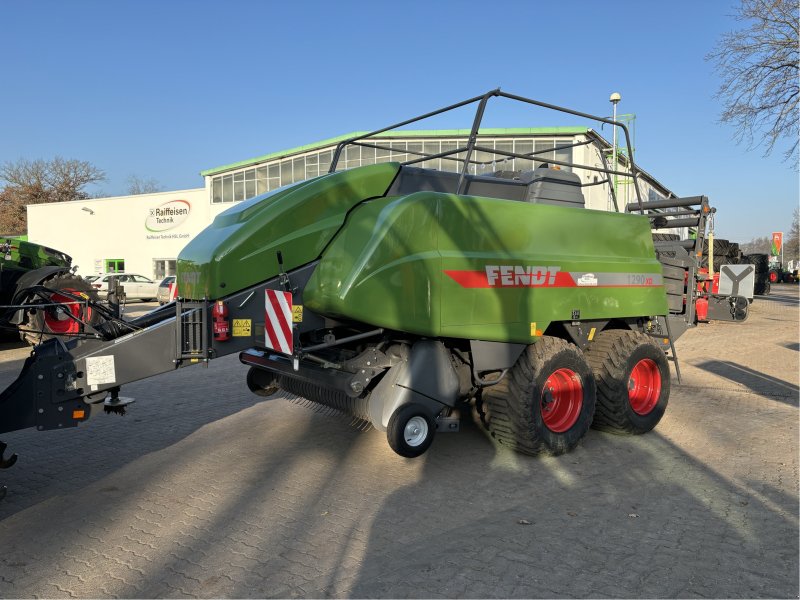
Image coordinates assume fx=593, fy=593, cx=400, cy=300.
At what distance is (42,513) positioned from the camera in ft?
13.1

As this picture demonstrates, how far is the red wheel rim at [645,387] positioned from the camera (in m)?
6.12

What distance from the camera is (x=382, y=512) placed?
13.3 feet

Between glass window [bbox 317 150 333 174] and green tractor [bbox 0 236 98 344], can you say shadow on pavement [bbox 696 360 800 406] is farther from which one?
glass window [bbox 317 150 333 174]

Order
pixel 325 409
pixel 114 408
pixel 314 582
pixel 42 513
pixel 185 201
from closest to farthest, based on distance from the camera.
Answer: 1. pixel 314 582
2. pixel 42 513
3. pixel 114 408
4. pixel 325 409
5. pixel 185 201

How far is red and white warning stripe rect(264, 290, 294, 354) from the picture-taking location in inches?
173

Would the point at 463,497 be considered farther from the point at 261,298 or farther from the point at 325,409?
the point at 261,298

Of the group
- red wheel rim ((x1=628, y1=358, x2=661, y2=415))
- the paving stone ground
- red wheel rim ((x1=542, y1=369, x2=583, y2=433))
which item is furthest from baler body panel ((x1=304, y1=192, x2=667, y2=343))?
the paving stone ground

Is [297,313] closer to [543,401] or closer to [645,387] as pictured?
[543,401]

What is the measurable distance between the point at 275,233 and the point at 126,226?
1422 inches

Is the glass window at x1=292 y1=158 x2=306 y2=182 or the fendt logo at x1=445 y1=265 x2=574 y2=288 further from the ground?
the glass window at x1=292 y1=158 x2=306 y2=182

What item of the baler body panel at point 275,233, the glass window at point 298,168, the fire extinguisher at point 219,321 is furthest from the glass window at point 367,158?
the glass window at point 298,168

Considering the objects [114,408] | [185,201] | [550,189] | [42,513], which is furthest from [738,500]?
[185,201]

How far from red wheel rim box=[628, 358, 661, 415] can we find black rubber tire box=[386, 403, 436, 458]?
2.65 metres

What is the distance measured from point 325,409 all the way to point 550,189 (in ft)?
9.82
